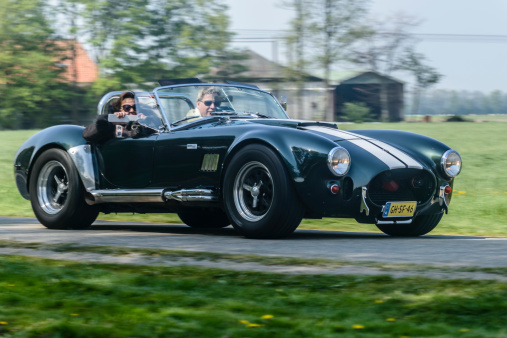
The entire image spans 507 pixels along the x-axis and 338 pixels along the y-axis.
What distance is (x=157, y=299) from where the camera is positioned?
4184 mm

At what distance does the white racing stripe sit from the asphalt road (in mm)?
695

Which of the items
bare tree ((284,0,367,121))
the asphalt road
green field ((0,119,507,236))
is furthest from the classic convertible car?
bare tree ((284,0,367,121))

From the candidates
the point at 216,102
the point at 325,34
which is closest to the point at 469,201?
the point at 216,102

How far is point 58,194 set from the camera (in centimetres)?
898

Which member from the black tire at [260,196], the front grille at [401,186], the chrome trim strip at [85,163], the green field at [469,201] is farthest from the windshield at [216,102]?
the front grille at [401,186]

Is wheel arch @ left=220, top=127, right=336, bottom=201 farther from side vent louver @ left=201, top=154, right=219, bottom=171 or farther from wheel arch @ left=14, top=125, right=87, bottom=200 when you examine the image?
wheel arch @ left=14, top=125, right=87, bottom=200

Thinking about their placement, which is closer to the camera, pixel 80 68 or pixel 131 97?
pixel 131 97

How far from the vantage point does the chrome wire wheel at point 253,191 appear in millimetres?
7012

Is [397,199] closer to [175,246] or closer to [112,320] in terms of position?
[175,246]

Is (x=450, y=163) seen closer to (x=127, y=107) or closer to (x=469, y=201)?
(x=127, y=107)

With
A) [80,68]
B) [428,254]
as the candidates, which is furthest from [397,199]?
[80,68]

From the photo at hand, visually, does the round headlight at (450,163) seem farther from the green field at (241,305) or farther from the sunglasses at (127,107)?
the sunglasses at (127,107)

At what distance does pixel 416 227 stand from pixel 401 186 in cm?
84

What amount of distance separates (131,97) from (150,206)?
4.71 feet
